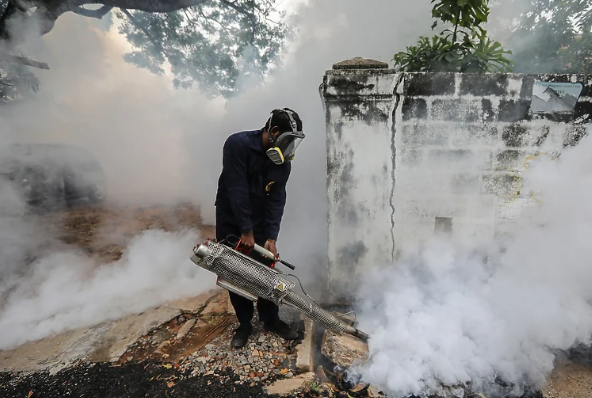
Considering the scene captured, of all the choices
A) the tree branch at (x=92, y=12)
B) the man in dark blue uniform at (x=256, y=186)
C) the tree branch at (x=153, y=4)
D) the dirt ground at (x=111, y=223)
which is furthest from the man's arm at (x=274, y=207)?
the tree branch at (x=153, y=4)

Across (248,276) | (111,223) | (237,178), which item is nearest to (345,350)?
(248,276)

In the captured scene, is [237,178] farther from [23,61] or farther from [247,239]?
[23,61]

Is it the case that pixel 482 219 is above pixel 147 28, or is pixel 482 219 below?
below

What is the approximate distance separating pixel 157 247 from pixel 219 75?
769cm

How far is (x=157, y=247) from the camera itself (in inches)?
197

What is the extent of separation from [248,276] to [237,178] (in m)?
0.81

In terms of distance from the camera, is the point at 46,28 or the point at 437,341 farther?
the point at 46,28

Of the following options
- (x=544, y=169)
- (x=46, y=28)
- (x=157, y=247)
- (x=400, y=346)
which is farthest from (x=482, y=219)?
(x=46, y=28)

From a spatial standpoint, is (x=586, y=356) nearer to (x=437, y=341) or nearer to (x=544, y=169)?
(x=437, y=341)

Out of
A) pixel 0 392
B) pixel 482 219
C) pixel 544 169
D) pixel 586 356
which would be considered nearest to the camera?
pixel 0 392

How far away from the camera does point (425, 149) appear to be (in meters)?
3.12

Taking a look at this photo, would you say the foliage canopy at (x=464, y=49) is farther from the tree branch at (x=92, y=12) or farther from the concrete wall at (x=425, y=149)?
the tree branch at (x=92, y=12)

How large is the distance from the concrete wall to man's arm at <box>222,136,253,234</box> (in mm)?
984

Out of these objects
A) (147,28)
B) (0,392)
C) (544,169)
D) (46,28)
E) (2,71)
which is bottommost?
(0,392)
